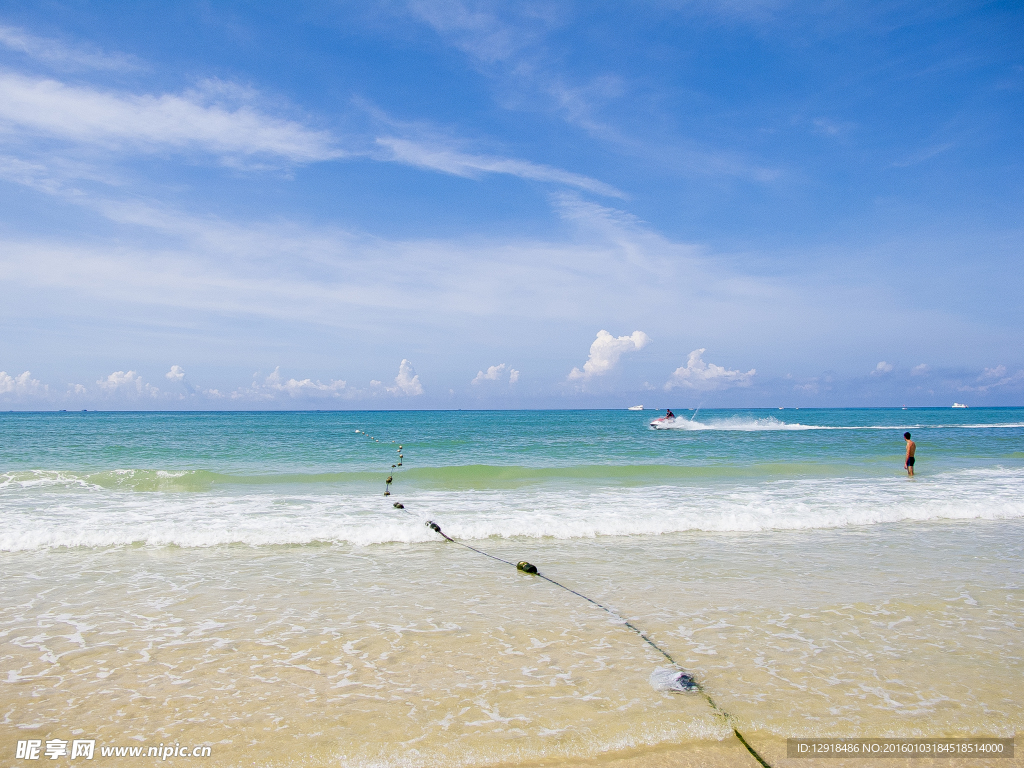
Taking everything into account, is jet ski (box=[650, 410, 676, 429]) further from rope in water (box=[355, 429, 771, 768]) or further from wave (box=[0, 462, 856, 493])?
rope in water (box=[355, 429, 771, 768])

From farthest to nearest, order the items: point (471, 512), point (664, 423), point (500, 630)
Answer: point (664, 423)
point (471, 512)
point (500, 630)

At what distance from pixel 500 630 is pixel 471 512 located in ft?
23.5

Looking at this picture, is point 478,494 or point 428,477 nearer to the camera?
point 478,494

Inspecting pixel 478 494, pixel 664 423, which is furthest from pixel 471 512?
pixel 664 423

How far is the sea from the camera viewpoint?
13.2 ft

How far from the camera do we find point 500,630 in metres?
5.94

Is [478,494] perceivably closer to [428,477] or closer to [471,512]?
[471,512]

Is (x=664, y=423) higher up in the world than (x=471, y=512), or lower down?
higher up

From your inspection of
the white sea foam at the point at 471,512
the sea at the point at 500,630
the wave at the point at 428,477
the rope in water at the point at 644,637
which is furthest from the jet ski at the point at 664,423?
the rope in water at the point at 644,637

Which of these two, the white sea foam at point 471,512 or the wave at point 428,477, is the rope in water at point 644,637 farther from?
the wave at point 428,477

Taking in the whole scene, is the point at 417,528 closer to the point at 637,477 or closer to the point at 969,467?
the point at 637,477

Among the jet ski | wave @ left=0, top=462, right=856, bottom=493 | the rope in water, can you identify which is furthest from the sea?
the jet ski

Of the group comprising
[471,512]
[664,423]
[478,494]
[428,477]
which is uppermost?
[664,423]

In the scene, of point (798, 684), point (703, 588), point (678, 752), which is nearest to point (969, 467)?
point (703, 588)
